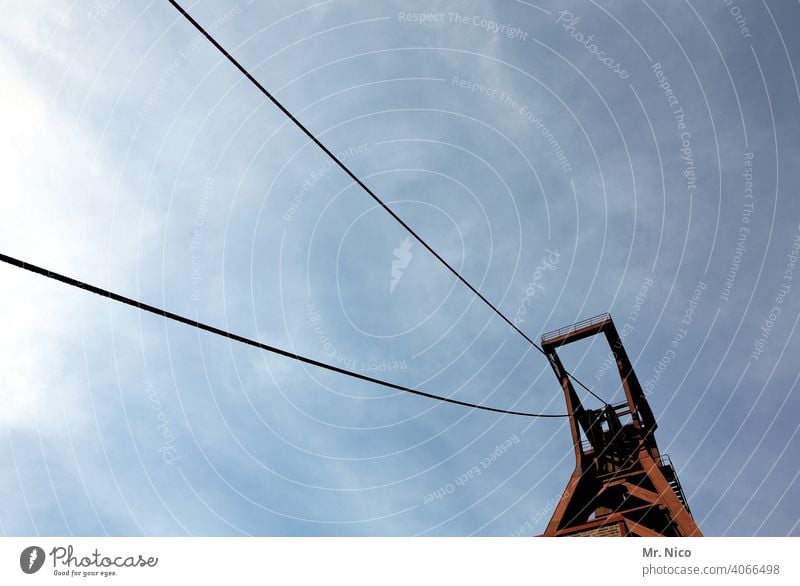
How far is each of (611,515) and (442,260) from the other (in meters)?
10.8

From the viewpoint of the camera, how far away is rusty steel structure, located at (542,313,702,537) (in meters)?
14.9

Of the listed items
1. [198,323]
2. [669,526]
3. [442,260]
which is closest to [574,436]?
[669,526]

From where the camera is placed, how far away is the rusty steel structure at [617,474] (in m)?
14.9
